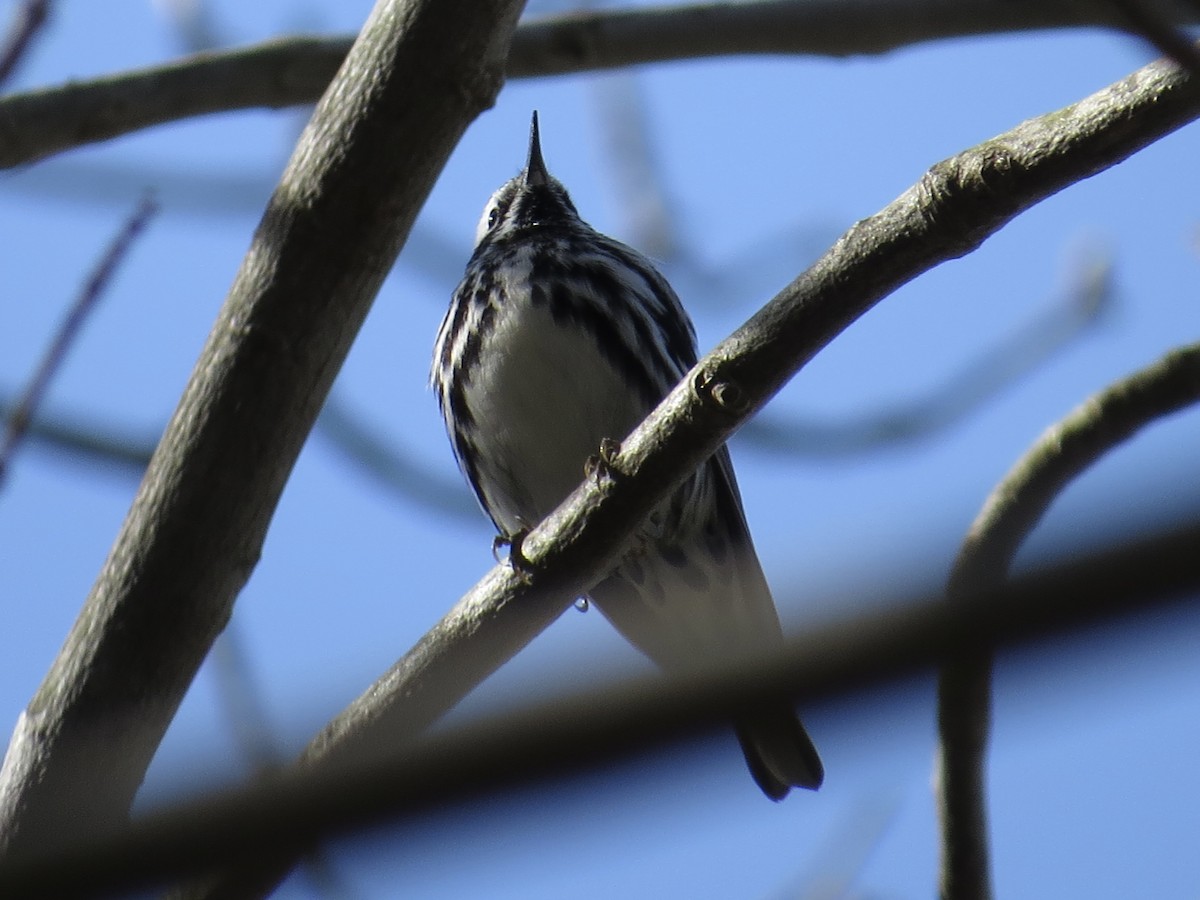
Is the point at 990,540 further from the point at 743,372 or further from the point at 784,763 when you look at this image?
the point at 784,763

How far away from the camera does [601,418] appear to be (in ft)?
16.4

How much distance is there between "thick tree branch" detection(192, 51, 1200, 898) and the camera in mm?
2465

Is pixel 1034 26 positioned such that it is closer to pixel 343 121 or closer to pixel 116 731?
pixel 343 121

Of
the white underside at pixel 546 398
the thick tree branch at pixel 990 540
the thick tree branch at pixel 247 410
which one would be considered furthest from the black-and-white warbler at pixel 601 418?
the thick tree branch at pixel 247 410

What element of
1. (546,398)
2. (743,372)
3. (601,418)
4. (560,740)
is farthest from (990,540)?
(560,740)

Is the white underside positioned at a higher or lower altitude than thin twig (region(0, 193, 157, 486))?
higher

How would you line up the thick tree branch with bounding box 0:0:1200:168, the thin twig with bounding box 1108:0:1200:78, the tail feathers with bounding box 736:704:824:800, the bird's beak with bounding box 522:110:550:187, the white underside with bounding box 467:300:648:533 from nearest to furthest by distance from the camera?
the thin twig with bounding box 1108:0:1200:78, the thick tree branch with bounding box 0:0:1200:168, the white underside with bounding box 467:300:648:533, the tail feathers with bounding box 736:704:824:800, the bird's beak with bounding box 522:110:550:187

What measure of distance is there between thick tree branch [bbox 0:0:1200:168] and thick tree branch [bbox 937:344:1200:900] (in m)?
1.36

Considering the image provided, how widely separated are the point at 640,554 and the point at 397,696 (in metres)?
2.11

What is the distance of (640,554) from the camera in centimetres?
526

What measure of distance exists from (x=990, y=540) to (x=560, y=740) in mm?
3141

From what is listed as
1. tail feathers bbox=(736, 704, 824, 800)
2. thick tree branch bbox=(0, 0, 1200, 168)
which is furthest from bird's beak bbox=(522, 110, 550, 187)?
tail feathers bbox=(736, 704, 824, 800)

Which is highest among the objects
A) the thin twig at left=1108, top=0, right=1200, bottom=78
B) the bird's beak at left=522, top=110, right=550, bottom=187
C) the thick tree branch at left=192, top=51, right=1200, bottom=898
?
the bird's beak at left=522, top=110, right=550, bottom=187

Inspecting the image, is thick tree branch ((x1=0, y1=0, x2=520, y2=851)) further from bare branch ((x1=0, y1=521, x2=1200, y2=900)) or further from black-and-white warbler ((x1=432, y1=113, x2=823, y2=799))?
bare branch ((x1=0, y1=521, x2=1200, y2=900))
